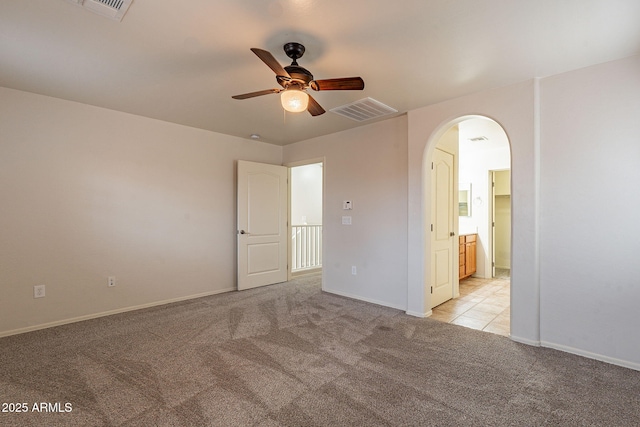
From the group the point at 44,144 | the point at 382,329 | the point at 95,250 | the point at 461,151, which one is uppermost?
the point at 461,151

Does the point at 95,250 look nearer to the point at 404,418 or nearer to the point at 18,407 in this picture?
the point at 18,407

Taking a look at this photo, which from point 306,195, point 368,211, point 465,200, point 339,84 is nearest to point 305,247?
point 306,195

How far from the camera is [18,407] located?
1895 millimetres

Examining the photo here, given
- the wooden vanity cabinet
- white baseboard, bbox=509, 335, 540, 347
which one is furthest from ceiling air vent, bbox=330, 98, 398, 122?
the wooden vanity cabinet

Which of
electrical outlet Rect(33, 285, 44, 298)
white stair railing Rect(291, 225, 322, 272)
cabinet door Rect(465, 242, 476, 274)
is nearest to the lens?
electrical outlet Rect(33, 285, 44, 298)

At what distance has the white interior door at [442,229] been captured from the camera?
382cm

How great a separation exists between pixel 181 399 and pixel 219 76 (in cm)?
260

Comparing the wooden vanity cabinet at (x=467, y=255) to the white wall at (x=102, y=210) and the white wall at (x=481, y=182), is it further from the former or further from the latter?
the white wall at (x=102, y=210)

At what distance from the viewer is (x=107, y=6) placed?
1851 millimetres

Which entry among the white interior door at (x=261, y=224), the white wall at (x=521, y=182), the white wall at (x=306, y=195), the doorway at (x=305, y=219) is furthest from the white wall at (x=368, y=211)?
the white wall at (x=306, y=195)

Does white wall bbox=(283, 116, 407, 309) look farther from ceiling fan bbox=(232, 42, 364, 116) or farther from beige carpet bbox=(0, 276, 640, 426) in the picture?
ceiling fan bbox=(232, 42, 364, 116)

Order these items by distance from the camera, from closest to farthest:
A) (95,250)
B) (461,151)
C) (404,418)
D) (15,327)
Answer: (404,418) → (15,327) → (95,250) → (461,151)

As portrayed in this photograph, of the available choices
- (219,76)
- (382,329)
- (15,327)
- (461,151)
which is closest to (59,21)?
(219,76)

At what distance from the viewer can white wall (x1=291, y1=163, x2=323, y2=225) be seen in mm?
7551
